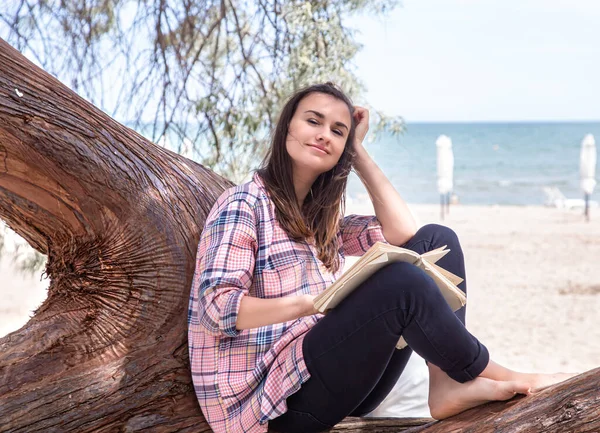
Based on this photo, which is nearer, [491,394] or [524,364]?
[491,394]

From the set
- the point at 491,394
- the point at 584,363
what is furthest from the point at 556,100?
the point at 491,394

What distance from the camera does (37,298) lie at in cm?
775

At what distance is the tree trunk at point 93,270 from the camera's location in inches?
84.0

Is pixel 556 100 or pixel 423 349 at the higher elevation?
pixel 556 100

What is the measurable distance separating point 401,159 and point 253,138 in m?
32.0

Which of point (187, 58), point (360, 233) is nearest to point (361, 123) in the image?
point (360, 233)

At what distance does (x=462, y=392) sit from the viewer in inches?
78.6

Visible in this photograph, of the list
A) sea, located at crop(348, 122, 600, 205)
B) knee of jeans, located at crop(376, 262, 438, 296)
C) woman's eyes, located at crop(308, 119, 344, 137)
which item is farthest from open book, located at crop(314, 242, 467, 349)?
sea, located at crop(348, 122, 600, 205)

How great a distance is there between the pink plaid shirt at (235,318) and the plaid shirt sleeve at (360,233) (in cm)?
37

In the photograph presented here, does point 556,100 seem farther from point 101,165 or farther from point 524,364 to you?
point 101,165

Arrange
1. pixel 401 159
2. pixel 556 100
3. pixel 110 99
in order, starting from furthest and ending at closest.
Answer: pixel 556 100 < pixel 401 159 < pixel 110 99

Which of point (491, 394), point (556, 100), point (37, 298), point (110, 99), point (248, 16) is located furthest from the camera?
point (556, 100)

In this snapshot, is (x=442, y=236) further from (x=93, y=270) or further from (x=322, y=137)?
(x=93, y=270)

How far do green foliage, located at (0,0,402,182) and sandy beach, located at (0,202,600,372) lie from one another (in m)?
1.61
